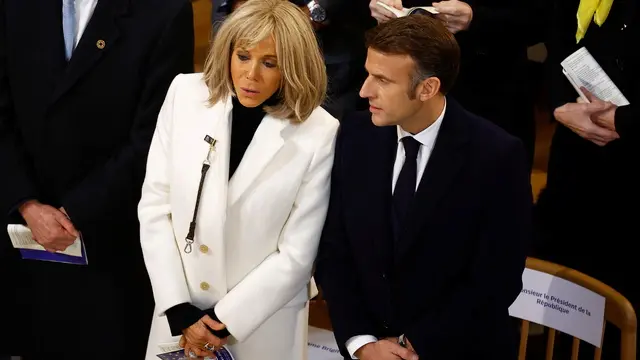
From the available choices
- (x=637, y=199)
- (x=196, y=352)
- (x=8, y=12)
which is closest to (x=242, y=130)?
(x=196, y=352)

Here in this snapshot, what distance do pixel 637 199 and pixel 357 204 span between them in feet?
4.05

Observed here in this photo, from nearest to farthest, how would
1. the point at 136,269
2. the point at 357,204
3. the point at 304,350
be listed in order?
the point at 357,204 → the point at 304,350 → the point at 136,269

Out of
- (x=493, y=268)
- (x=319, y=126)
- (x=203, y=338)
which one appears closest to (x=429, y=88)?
(x=319, y=126)

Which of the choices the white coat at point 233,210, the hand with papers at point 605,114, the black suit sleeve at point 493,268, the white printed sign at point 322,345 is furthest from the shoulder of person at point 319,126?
the hand with papers at point 605,114

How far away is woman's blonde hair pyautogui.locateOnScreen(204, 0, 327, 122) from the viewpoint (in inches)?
104

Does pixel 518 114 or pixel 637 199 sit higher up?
pixel 518 114

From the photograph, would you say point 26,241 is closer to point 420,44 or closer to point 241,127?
point 241,127

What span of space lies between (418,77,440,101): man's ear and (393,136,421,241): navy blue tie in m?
0.14

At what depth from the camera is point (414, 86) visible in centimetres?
250

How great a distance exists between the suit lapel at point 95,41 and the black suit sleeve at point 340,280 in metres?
0.83

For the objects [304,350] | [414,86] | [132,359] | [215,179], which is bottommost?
[132,359]

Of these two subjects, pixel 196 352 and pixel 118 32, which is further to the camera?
pixel 118 32

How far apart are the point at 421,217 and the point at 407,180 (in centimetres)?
11

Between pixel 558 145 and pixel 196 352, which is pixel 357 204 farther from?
pixel 558 145
